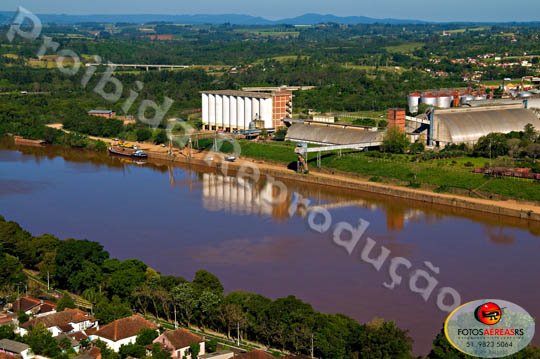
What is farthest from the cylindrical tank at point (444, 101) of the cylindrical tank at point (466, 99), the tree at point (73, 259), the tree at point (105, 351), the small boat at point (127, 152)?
the tree at point (105, 351)

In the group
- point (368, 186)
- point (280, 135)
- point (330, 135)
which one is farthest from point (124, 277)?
point (280, 135)

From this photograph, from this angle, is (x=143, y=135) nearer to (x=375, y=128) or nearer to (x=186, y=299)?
(x=375, y=128)

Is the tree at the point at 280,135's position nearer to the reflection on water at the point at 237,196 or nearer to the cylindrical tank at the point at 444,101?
the reflection on water at the point at 237,196

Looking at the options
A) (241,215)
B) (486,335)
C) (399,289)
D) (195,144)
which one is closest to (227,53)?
(195,144)

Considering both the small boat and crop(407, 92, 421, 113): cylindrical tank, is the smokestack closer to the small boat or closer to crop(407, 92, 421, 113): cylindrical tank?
the small boat

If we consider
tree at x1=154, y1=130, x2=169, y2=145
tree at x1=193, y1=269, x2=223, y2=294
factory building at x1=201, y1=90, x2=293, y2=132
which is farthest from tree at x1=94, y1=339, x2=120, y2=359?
factory building at x1=201, y1=90, x2=293, y2=132

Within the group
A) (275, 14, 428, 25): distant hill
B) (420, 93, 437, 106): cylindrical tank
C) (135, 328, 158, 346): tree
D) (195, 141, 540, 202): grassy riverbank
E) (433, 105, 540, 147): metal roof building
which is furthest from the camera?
(275, 14, 428, 25): distant hill

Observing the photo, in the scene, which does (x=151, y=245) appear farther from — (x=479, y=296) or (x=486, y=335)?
(x=486, y=335)
